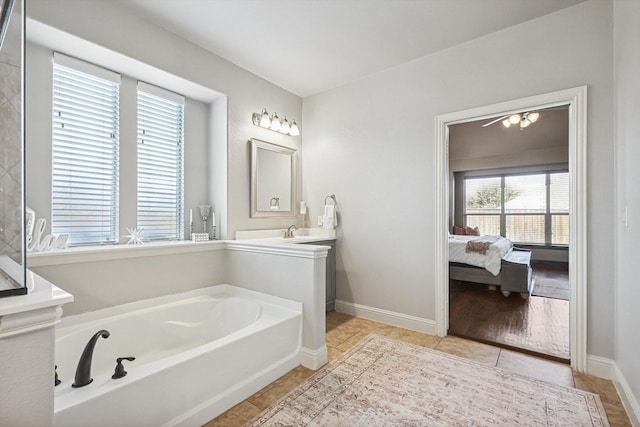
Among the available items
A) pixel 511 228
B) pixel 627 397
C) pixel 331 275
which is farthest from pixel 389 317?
pixel 511 228

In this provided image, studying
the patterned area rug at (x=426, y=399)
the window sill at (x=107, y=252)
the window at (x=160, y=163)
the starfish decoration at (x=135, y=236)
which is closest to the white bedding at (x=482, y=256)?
the patterned area rug at (x=426, y=399)

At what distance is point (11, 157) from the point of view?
3.73 feet

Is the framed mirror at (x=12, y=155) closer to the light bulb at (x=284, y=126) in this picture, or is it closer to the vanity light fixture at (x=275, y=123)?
the vanity light fixture at (x=275, y=123)

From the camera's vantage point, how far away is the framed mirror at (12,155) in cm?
101

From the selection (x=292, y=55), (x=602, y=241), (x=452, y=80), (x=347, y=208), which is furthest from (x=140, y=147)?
(x=602, y=241)

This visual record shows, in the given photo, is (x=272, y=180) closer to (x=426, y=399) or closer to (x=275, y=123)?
(x=275, y=123)

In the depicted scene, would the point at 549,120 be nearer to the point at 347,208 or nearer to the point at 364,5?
the point at 347,208

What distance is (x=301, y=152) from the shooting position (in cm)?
389

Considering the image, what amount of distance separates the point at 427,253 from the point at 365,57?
2.03 metres

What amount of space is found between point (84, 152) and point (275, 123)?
179 cm

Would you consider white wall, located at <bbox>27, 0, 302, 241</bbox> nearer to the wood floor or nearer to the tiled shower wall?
the tiled shower wall

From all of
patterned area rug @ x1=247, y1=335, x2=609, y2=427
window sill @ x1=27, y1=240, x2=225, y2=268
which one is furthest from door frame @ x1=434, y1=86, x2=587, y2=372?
window sill @ x1=27, y1=240, x2=225, y2=268

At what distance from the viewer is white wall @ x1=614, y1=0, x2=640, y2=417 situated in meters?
1.59

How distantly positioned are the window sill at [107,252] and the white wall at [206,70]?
0.44m
